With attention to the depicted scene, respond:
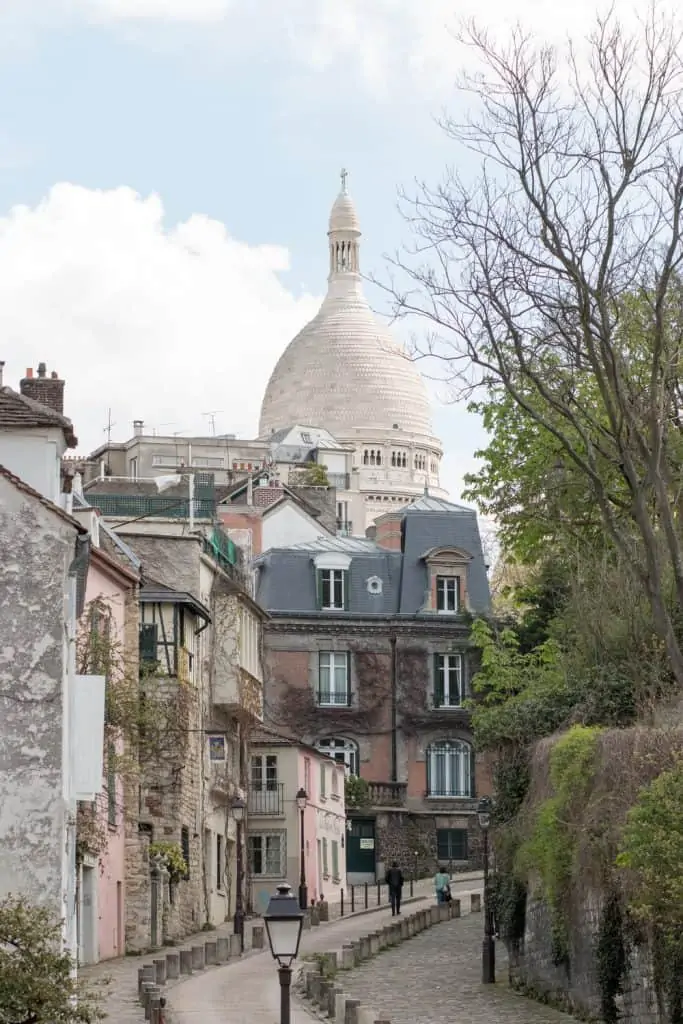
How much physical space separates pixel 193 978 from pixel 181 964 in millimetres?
708

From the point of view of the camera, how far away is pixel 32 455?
96.6 feet

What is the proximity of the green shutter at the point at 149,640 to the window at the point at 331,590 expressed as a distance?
29.6m

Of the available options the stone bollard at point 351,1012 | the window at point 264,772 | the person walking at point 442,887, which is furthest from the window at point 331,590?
the stone bollard at point 351,1012

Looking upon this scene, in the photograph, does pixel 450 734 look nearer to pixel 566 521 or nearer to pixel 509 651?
pixel 509 651

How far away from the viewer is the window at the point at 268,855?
61.3 m

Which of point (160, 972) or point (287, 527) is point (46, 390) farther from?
point (287, 527)

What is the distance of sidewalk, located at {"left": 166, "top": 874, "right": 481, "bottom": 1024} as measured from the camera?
100 ft

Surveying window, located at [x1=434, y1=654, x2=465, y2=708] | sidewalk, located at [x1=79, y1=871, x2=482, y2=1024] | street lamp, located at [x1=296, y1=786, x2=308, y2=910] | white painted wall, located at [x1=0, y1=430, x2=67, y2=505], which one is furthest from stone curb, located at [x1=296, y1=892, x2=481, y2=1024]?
window, located at [x1=434, y1=654, x2=465, y2=708]

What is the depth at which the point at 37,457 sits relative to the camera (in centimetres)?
2944

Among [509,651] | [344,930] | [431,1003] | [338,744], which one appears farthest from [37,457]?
[338,744]

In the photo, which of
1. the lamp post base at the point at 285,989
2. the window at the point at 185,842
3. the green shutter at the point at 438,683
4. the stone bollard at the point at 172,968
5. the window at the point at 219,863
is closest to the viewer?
the lamp post base at the point at 285,989

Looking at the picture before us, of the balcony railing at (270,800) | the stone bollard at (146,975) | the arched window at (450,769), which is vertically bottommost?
the stone bollard at (146,975)

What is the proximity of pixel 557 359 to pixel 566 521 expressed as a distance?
1596cm

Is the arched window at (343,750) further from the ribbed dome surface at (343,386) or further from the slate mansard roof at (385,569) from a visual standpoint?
the ribbed dome surface at (343,386)
